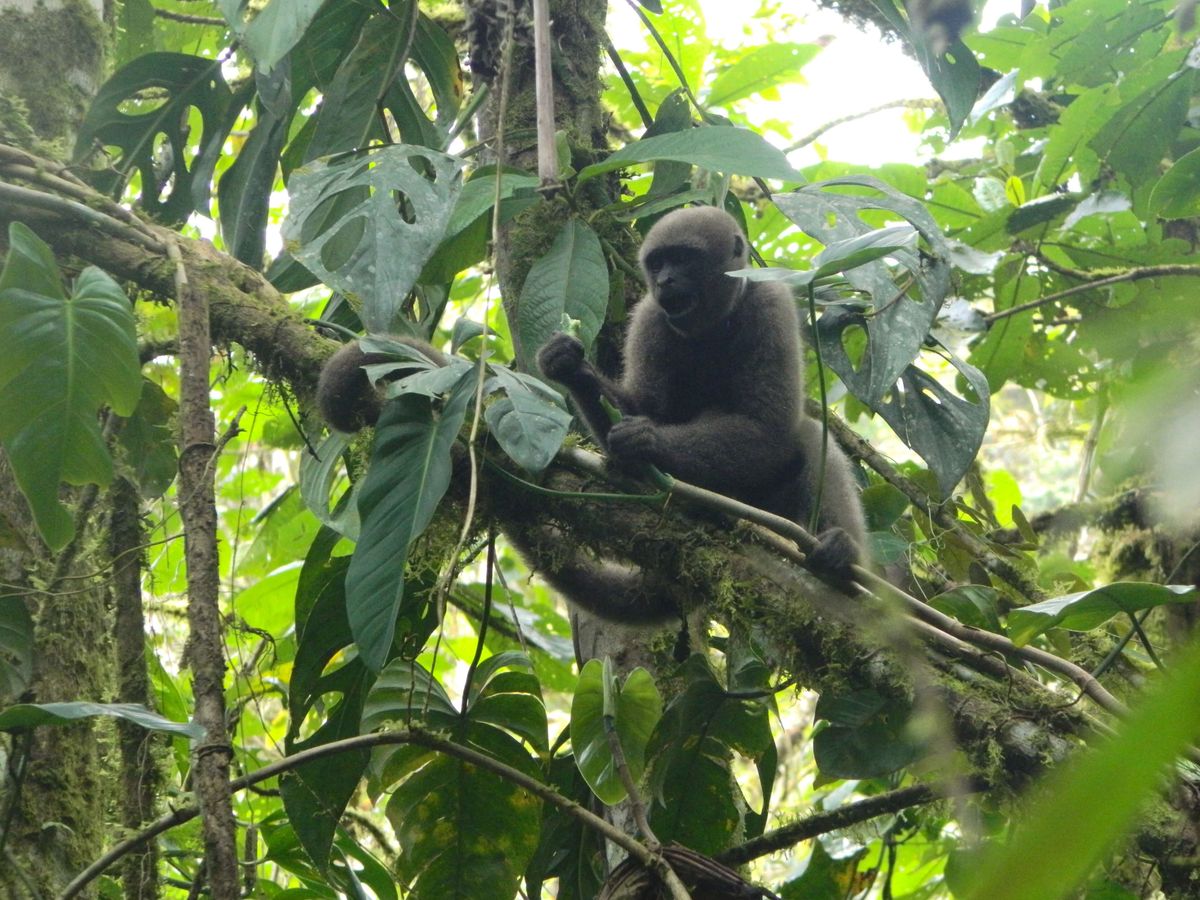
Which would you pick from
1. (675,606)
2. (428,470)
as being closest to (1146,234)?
(675,606)

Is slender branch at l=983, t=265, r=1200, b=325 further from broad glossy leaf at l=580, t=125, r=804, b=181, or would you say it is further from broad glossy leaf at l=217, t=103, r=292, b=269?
broad glossy leaf at l=217, t=103, r=292, b=269

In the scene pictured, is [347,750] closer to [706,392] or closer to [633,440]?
[633,440]

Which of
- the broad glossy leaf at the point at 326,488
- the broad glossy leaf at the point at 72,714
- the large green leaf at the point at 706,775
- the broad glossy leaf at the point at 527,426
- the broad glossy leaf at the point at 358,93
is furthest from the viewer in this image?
the broad glossy leaf at the point at 358,93

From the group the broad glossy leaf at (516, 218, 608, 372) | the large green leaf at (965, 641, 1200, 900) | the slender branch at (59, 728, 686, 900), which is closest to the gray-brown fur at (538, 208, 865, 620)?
the broad glossy leaf at (516, 218, 608, 372)

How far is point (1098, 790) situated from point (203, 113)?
15.9ft

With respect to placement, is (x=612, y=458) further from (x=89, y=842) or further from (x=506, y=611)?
(x=506, y=611)

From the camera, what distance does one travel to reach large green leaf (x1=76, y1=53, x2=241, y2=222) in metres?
4.12

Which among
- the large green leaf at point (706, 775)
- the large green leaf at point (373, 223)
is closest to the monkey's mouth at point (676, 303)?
the large green leaf at point (373, 223)

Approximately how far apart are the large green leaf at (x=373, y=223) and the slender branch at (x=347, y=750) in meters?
1.05

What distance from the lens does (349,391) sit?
3164 mm

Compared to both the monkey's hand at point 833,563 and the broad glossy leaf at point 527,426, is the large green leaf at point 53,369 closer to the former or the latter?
the broad glossy leaf at point 527,426

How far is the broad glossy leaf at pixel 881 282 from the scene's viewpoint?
3072mm

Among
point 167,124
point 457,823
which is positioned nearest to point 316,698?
point 457,823

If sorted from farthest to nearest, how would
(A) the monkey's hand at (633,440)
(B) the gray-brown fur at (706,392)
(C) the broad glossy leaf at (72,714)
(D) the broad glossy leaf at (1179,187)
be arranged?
(D) the broad glossy leaf at (1179,187), (B) the gray-brown fur at (706,392), (A) the monkey's hand at (633,440), (C) the broad glossy leaf at (72,714)
